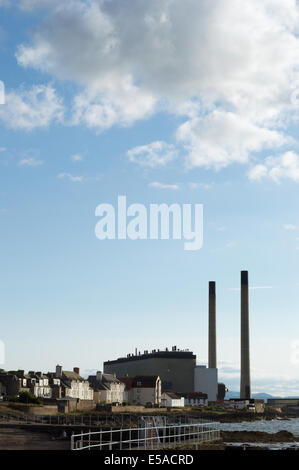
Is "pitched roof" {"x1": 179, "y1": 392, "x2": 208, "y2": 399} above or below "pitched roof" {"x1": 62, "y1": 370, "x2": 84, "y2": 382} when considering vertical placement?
below

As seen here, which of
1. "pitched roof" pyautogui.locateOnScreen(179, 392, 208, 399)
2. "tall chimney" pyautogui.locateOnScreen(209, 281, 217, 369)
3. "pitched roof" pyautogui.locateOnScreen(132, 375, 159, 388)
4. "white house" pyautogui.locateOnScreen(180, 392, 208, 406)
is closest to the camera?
"pitched roof" pyautogui.locateOnScreen(132, 375, 159, 388)

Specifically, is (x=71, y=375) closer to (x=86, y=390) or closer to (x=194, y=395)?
(x=86, y=390)

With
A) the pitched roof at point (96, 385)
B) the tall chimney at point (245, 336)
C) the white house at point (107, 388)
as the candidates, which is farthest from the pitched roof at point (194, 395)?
the pitched roof at point (96, 385)

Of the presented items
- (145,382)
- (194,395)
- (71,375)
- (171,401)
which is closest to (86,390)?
(71,375)

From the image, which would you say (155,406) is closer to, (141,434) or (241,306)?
(241,306)

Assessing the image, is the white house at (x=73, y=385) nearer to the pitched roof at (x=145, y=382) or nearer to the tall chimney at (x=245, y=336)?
the pitched roof at (x=145, y=382)

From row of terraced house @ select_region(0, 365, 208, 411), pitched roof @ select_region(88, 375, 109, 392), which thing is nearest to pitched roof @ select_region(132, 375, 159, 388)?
row of terraced house @ select_region(0, 365, 208, 411)

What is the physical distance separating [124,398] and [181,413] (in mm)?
24032

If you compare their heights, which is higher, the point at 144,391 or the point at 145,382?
the point at 145,382

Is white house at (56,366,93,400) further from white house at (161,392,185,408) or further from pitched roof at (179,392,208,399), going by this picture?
pitched roof at (179,392,208,399)

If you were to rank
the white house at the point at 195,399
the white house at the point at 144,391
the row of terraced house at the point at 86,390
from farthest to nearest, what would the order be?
1. the white house at the point at 195,399
2. the white house at the point at 144,391
3. the row of terraced house at the point at 86,390

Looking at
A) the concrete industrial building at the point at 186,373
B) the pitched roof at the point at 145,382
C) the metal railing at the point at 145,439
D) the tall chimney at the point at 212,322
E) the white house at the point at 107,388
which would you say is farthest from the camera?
the concrete industrial building at the point at 186,373

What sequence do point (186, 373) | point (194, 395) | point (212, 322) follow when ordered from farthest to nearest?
point (186, 373) → point (212, 322) → point (194, 395)

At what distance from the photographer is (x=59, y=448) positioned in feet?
139
